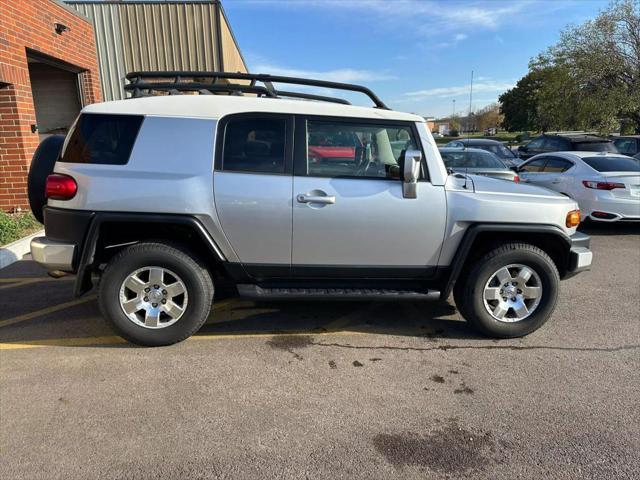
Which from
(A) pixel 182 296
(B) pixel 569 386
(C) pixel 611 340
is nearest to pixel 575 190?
(C) pixel 611 340

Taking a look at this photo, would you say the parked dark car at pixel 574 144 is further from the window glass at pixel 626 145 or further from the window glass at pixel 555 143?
the window glass at pixel 626 145

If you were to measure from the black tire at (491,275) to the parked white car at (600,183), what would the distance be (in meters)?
4.89

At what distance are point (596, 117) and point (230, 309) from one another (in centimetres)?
2109

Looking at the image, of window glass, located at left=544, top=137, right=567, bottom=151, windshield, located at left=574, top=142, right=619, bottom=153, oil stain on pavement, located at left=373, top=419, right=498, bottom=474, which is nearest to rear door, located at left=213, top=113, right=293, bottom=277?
oil stain on pavement, located at left=373, top=419, right=498, bottom=474

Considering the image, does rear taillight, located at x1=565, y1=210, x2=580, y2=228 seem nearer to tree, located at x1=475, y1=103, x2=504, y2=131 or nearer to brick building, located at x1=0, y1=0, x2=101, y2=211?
brick building, located at x1=0, y1=0, x2=101, y2=211

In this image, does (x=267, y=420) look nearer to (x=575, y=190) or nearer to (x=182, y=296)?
(x=182, y=296)

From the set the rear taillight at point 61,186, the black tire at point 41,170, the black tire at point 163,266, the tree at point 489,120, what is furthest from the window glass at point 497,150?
the tree at point 489,120

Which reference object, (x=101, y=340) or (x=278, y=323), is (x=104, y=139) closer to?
(x=101, y=340)

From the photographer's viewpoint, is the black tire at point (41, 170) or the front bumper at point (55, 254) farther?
the black tire at point (41, 170)

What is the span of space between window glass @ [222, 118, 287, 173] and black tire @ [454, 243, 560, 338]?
1831 millimetres

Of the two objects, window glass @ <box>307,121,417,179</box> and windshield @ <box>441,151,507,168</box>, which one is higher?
window glass @ <box>307,121,417,179</box>

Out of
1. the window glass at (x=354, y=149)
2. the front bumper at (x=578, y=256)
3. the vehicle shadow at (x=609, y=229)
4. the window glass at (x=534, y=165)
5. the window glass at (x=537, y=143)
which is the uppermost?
the window glass at (x=354, y=149)

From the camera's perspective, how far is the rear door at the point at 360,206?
11.8 feet

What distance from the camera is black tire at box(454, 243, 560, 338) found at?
3.77m
